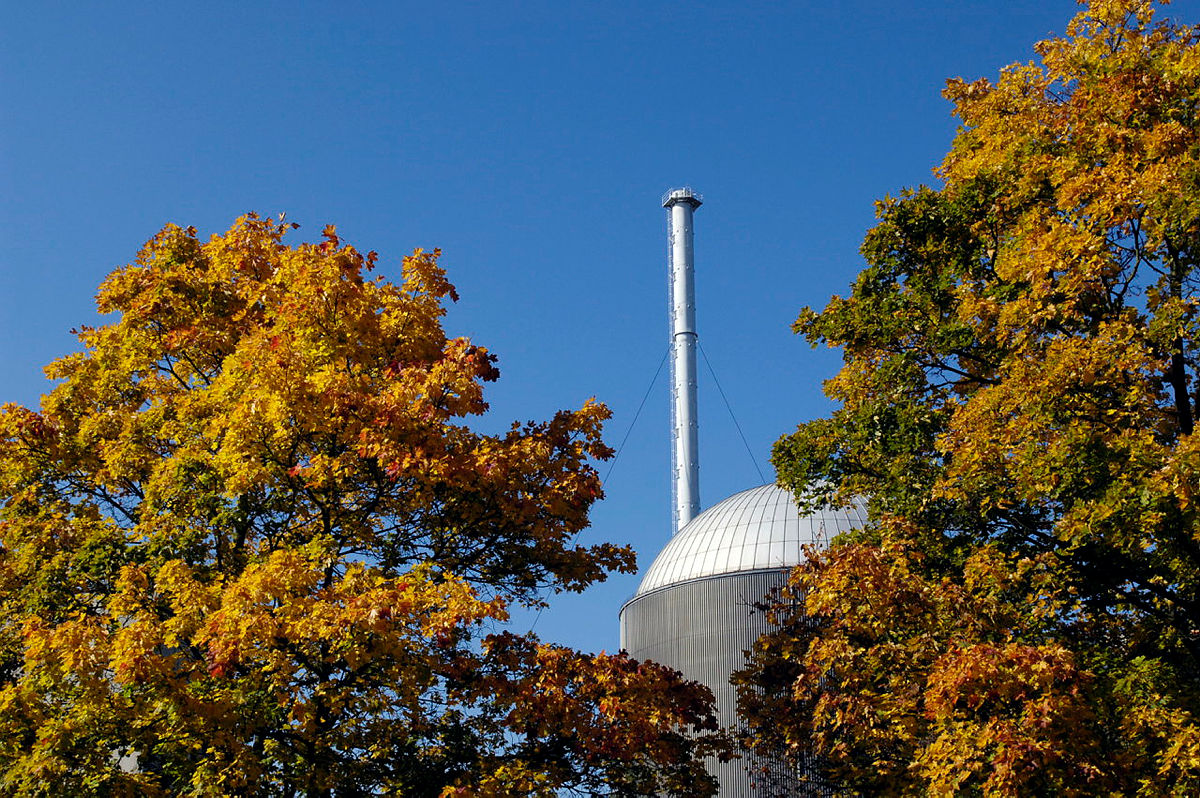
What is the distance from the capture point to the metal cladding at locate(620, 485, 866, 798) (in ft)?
125

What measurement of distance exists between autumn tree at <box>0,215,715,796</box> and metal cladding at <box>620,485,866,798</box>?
21.7m

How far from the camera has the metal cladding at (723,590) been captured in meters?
38.2

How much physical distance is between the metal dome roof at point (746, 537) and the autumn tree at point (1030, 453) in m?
21.4

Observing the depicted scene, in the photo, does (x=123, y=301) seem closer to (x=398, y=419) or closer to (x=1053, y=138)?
(x=398, y=419)

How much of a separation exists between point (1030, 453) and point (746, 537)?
28.1 meters

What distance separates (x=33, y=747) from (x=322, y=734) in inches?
122

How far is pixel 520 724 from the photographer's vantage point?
14.2 meters

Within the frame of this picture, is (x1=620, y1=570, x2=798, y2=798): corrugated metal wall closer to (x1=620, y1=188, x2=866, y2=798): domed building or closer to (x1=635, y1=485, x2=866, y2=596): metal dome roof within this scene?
(x1=620, y1=188, x2=866, y2=798): domed building

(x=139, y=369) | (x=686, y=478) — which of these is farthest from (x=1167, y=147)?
(x=686, y=478)

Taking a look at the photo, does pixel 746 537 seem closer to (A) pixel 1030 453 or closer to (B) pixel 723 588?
(B) pixel 723 588

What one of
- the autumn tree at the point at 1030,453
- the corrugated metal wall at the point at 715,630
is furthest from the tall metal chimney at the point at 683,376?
the autumn tree at the point at 1030,453

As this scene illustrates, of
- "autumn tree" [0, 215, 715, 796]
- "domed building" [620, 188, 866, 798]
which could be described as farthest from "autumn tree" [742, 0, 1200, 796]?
"domed building" [620, 188, 866, 798]

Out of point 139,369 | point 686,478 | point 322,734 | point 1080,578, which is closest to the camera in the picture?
point 322,734

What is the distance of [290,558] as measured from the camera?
43.2 feet
